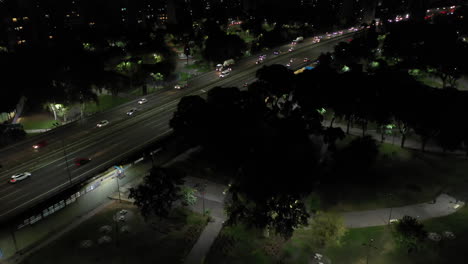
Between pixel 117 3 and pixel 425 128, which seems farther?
pixel 117 3

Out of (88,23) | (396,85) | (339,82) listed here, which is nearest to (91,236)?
(339,82)

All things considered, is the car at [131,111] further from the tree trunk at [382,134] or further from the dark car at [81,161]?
the tree trunk at [382,134]

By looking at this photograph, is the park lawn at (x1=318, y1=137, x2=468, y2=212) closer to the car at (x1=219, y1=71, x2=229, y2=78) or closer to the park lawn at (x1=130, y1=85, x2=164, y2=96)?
the car at (x1=219, y1=71, x2=229, y2=78)

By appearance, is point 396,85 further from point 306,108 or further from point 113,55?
point 113,55

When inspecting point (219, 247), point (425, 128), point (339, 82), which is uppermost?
point (339, 82)

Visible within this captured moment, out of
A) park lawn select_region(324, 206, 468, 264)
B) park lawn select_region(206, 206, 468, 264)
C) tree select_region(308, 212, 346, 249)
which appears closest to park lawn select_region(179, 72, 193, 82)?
park lawn select_region(206, 206, 468, 264)

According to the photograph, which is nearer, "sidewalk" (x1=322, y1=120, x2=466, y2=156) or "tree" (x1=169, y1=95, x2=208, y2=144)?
"tree" (x1=169, y1=95, x2=208, y2=144)
